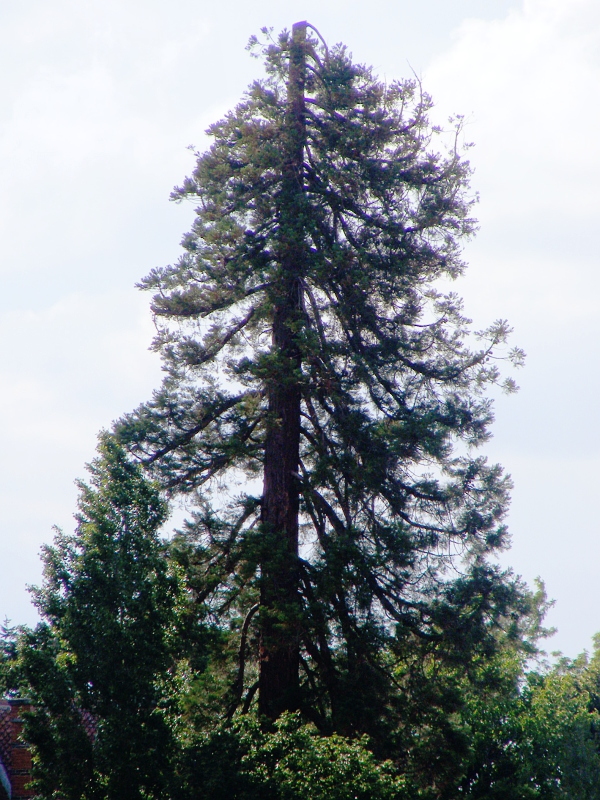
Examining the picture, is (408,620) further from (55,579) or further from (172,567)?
(55,579)

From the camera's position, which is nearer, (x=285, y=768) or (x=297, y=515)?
(x=285, y=768)

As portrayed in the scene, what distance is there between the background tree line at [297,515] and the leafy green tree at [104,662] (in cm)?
4

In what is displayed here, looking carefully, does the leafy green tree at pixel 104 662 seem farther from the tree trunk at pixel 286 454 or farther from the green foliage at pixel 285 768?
the tree trunk at pixel 286 454

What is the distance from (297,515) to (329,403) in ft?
7.58

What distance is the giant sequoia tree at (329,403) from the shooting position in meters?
14.9

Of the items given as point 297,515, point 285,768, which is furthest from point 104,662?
point 297,515

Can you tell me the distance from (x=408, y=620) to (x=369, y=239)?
7592mm

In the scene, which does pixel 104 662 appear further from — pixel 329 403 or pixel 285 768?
pixel 329 403

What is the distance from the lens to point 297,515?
55.8 feet

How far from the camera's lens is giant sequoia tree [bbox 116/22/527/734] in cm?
1488

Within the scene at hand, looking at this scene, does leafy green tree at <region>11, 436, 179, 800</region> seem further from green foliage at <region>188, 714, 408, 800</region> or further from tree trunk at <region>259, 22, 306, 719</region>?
tree trunk at <region>259, 22, 306, 719</region>

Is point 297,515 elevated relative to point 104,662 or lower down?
elevated

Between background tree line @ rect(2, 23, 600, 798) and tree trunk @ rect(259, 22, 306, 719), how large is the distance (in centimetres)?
5

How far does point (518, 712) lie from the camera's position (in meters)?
28.7
